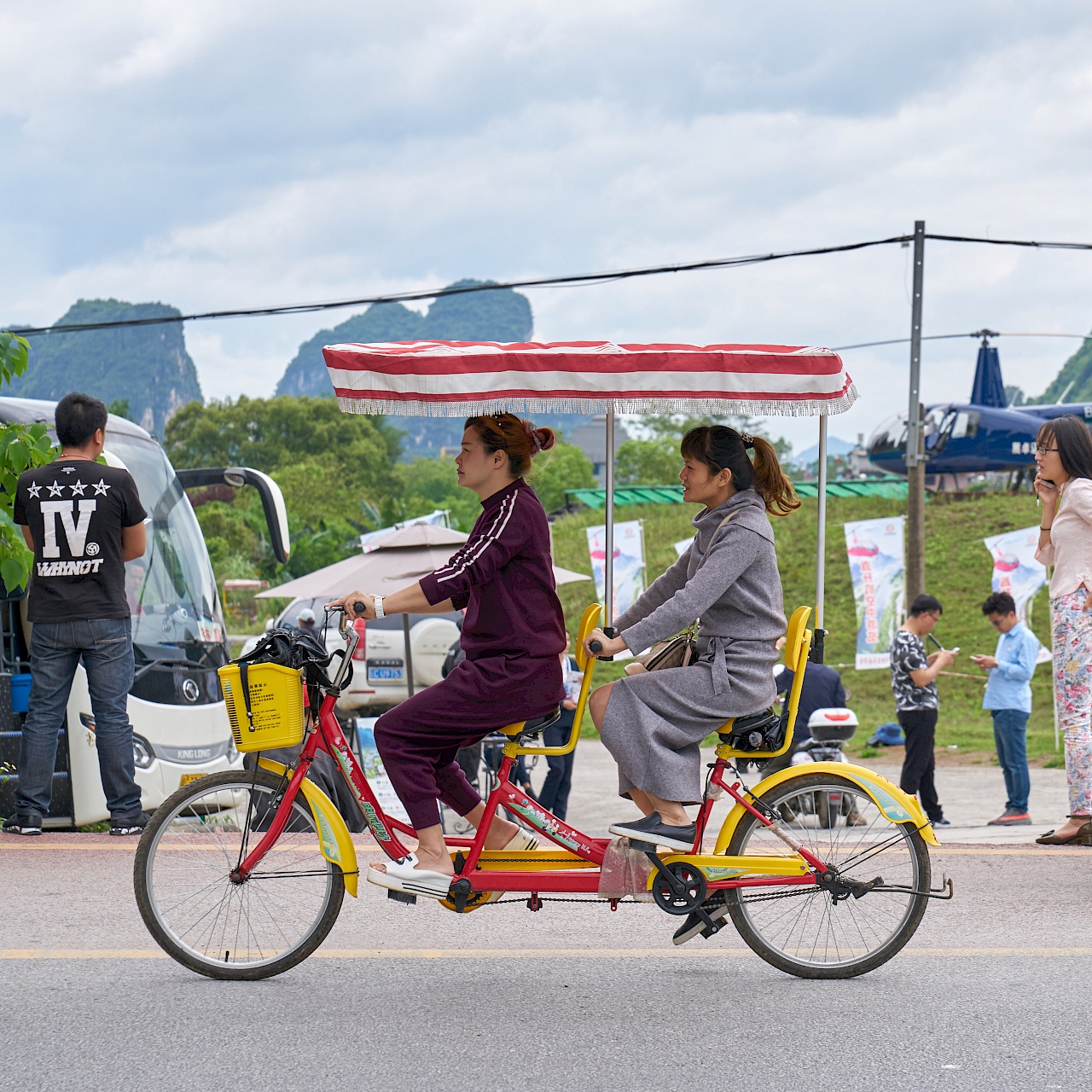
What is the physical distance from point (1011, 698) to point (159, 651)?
22.2 ft

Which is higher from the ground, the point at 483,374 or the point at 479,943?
the point at 483,374

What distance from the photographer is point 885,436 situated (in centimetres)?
3825

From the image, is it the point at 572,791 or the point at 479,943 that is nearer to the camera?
the point at 479,943

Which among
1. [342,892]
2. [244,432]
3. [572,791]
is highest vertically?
[244,432]

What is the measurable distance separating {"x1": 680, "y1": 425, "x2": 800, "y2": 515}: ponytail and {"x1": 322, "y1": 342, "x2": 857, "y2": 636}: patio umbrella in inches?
4.1

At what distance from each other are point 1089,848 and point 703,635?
3433mm

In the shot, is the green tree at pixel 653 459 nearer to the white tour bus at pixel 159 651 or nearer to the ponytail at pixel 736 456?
the white tour bus at pixel 159 651

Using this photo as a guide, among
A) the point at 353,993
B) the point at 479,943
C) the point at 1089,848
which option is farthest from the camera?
the point at 1089,848

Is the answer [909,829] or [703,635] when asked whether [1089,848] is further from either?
[703,635]

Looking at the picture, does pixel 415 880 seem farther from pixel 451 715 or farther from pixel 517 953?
pixel 517 953

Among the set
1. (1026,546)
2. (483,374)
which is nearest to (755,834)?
(483,374)

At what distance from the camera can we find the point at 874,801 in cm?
439

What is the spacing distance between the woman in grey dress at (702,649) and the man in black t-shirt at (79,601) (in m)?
3.32

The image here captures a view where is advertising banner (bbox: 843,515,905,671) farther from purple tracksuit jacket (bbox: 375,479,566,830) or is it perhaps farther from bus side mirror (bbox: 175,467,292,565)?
purple tracksuit jacket (bbox: 375,479,566,830)
